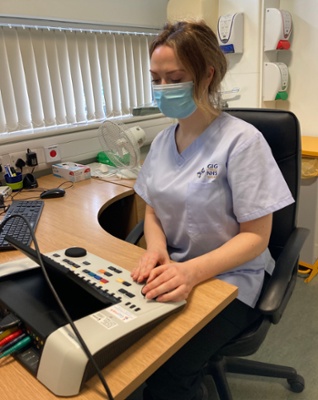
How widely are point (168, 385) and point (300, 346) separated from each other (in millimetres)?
974

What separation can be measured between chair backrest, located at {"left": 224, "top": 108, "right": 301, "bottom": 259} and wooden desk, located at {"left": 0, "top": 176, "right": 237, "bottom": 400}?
464 millimetres

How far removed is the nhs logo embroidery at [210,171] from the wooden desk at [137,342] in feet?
0.94

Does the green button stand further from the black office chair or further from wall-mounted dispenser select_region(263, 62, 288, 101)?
the black office chair

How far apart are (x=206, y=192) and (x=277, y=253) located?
432 millimetres

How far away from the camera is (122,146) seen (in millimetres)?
1821

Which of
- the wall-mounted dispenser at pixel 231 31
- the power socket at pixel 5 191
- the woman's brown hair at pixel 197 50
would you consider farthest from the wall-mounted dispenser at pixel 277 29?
the power socket at pixel 5 191

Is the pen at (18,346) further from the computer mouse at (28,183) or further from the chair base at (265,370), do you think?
the computer mouse at (28,183)

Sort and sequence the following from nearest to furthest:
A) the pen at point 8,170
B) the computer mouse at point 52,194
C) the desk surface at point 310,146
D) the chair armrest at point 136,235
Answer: the chair armrest at point 136,235 < the computer mouse at point 52,194 < the pen at point 8,170 < the desk surface at point 310,146

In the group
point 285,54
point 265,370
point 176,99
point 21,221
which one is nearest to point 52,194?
point 21,221

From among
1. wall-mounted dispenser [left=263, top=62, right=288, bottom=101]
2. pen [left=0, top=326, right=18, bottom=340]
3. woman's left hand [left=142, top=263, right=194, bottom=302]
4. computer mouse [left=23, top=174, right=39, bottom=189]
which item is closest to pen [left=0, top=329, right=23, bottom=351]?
pen [left=0, top=326, right=18, bottom=340]

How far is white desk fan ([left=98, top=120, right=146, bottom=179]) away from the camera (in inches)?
70.2

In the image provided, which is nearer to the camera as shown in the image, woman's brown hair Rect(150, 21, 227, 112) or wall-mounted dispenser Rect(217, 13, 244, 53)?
woman's brown hair Rect(150, 21, 227, 112)

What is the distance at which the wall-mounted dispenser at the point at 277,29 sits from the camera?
2.13 metres

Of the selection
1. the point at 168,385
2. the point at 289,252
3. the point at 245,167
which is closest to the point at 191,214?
the point at 245,167
